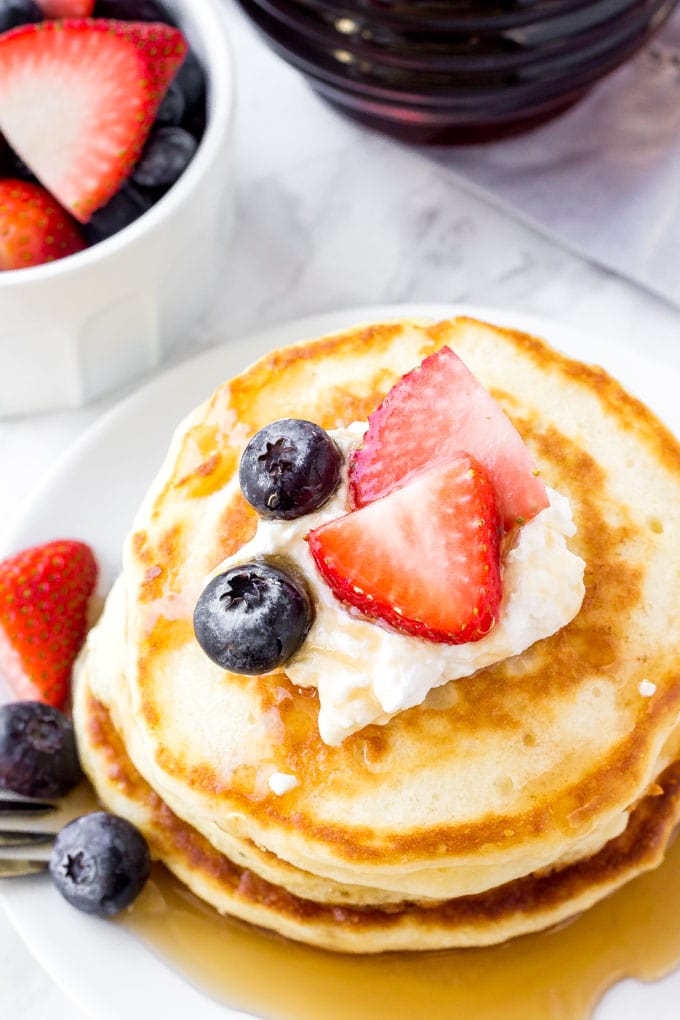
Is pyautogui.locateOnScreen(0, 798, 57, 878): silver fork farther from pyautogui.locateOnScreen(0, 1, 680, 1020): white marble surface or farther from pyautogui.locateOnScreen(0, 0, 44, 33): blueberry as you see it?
pyautogui.locateOnScreen(0, 0, 44, 33): blueberry

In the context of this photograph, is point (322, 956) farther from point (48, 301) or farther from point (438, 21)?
point (438, 21)

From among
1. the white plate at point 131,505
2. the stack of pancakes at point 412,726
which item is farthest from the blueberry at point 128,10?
the stack of pancakes at point 412,726

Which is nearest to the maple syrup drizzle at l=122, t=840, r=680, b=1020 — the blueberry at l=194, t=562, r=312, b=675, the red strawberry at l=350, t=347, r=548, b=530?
the blueberry at l=194, t=562, r=312, b=675

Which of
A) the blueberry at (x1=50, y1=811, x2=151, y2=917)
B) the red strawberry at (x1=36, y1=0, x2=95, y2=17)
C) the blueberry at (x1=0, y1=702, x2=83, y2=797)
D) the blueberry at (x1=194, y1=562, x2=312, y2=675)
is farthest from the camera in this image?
the red strawberry at (x1=36, y1=0, x2=95, y2=17)

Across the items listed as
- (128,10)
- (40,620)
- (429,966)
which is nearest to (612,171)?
(128,10)

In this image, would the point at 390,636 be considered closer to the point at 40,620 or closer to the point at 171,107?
the point at 40,620

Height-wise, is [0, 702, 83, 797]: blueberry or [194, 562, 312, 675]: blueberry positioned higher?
[194, 562, 312, 675]: blueberry
